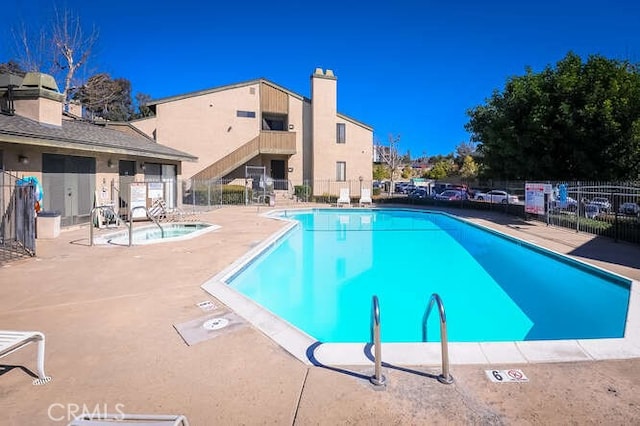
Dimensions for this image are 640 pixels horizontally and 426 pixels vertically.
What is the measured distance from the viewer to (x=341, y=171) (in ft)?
97.2

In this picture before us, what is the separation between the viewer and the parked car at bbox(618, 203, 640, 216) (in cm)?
1111

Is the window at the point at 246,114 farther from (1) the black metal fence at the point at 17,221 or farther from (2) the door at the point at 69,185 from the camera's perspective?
(1) the black metal fence at the point at 17,221

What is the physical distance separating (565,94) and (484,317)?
12775 mm

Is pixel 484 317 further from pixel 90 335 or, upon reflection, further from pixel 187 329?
pixel 90 335

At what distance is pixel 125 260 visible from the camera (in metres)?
8.12

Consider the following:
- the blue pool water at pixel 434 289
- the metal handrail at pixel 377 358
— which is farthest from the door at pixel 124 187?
the metal handrail at pixel 377 358

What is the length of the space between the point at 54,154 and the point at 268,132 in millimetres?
16446

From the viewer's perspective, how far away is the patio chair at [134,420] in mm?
1999

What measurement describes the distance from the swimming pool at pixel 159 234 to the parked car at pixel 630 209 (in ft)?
41.5

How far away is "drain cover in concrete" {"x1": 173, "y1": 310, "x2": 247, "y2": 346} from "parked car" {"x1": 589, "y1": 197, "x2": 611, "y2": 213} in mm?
12436

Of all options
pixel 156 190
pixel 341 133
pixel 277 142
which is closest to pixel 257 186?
pixel 277 142

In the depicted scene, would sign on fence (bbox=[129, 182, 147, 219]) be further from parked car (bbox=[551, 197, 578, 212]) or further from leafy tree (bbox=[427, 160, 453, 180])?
leafy tree (bbox=[427, 160, 453, 180])

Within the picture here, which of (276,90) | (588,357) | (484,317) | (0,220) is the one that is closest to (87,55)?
(276,90)

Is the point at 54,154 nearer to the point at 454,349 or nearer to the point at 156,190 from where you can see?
the point at 156,190
